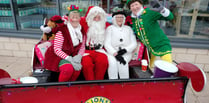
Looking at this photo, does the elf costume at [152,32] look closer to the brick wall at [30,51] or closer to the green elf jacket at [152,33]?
the green elf jacket at [152,33]

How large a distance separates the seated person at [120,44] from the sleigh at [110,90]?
0.76 meters

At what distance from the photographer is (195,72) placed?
5.29 ft

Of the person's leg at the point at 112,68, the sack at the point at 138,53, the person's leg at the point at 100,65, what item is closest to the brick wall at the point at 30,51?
the sack at the point at 138,53

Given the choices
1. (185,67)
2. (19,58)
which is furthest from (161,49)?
(19,58)

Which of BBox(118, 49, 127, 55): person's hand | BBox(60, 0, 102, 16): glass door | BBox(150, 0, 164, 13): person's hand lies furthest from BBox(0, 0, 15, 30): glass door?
BBox(150, 0, 164, 13): person's hand

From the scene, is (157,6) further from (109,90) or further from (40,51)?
(40,51)

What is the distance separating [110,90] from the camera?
1.65 m

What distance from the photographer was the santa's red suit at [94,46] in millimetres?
2316

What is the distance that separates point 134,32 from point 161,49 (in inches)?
20.5

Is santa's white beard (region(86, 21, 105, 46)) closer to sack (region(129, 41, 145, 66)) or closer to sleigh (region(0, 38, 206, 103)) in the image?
sack (region(129, 41, 145, 66))

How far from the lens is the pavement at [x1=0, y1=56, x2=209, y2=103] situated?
9.78 ft

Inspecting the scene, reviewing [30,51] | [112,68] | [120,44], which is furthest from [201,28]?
[30,51]

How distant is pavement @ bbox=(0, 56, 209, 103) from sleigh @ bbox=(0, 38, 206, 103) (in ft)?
4.94

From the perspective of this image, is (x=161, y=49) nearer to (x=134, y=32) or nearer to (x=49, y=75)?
(x=134, y=32)
